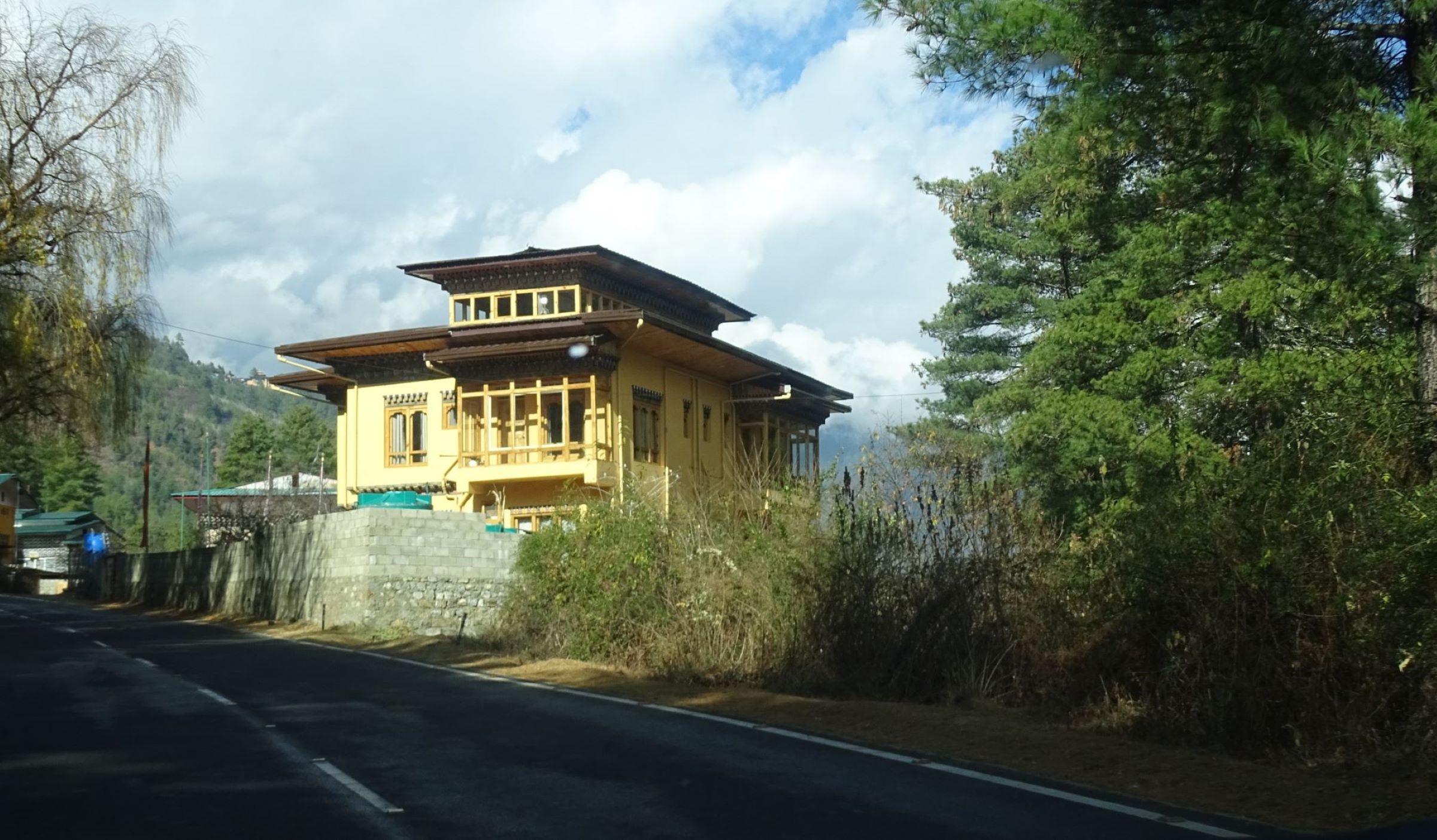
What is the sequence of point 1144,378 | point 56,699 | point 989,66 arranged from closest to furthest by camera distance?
point 989,66 → point 56,699 → point 1144,378

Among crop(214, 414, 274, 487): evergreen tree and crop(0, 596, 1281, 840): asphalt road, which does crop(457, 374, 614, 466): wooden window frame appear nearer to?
crop(0, 596, 1281, 840): asphalt road

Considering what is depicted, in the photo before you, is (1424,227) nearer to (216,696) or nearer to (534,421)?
(216,696)

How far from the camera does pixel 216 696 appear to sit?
15.4m

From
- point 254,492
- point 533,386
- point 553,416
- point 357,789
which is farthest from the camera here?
point 254,492

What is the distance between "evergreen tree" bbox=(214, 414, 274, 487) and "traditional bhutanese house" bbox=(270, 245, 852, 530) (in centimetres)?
6702

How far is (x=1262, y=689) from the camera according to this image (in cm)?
1078

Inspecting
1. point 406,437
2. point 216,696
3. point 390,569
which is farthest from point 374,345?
point 216,696

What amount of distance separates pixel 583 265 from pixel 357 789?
103ft

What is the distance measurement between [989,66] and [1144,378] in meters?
16.1

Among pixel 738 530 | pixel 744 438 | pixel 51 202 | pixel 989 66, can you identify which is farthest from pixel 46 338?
pixel 744 438

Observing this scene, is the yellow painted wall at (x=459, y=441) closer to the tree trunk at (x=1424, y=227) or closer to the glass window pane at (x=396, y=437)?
the glass window pane at (x=396, y=437)

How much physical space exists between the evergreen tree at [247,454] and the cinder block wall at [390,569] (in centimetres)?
7394

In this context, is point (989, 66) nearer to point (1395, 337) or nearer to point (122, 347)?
point (1395, 337)

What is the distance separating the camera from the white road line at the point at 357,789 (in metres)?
8.58
